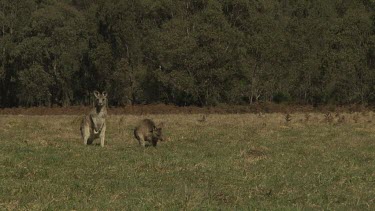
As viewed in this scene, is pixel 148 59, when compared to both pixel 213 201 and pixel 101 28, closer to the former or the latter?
pixel 101 28

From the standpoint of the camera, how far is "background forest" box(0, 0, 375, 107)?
64.2 metres

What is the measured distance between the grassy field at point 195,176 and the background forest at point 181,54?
42471 millimetres

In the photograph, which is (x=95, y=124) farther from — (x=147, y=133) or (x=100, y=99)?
(x=147, y=133)

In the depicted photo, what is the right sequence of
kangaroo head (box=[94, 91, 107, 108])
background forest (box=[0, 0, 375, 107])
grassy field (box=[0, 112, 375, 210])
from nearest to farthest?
grassy field (box=[0, 112, 375, 210]), kangaroo head (box=[94, 91, 107, 108]), background forest (box=[0, 0, 375, 107])

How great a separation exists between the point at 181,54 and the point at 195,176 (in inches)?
1962

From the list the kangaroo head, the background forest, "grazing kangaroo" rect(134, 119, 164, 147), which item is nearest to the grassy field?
"grazing kangaroo" rect(134, 119, 164, 147)

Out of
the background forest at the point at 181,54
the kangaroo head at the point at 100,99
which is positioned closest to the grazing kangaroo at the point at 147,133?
the kangaroo head at the point at 100,99

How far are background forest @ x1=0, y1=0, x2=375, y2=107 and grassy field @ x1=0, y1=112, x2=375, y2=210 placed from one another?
42.5 m

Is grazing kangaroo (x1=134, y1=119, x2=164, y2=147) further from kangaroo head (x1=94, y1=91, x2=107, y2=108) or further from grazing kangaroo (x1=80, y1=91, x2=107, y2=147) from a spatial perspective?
kangaroo head (x1=94, y1=91, x2=107, y2=108)

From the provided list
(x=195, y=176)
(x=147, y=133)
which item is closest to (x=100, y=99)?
(x=147, y=133)

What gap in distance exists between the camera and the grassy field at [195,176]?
402 inches

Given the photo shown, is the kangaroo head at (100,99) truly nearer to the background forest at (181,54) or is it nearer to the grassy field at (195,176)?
the grassy field at (195,176)

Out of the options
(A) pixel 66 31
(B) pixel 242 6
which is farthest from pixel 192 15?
(A) pixel 66 31

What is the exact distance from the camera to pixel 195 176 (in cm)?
1323
